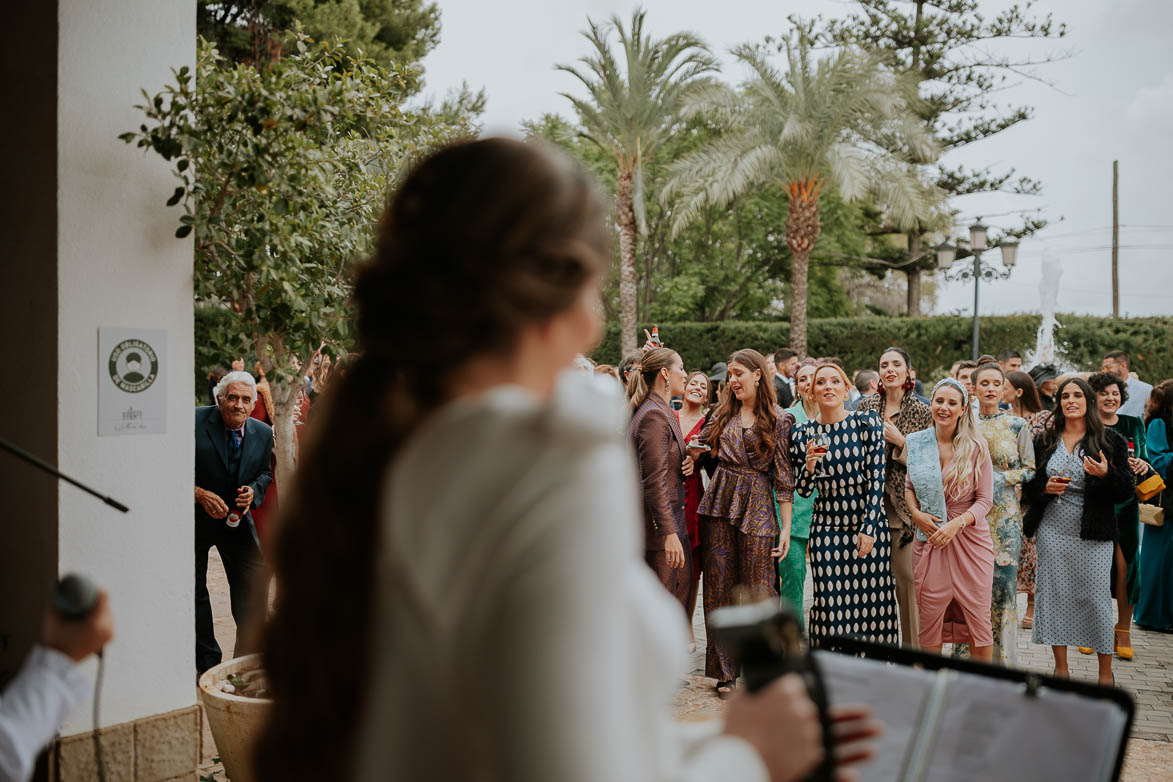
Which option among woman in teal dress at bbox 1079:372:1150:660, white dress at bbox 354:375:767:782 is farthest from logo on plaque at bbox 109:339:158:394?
woman in teal dress at bbox 1079:372:1150:660

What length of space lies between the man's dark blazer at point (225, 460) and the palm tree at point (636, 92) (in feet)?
65.8

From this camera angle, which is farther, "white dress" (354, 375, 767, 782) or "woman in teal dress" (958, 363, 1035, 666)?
"woman in teal dress" (958, 363, 1035, 666)

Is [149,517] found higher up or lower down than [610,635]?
lower down

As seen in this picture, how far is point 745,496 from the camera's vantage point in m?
6.86

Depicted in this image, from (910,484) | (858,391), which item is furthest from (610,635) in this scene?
(858,391)

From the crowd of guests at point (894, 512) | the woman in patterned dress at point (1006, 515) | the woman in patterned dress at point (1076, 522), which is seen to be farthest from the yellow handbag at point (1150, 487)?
the woman in patterned dress at point (1006, 515)

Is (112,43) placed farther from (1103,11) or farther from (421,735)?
(1103,11)

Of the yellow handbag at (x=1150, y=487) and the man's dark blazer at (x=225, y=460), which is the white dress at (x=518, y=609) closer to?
the man's dark blazer at (x=225, y=460)

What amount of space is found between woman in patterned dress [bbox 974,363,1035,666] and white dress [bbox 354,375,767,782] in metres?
6.22

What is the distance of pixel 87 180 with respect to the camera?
3977mm

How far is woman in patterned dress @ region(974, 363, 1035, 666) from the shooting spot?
6.65 m

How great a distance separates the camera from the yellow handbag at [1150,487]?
25.2 ft

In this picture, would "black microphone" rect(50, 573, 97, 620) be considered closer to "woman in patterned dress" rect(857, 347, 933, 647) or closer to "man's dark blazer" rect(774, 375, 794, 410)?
"woman in patterned dress" rect(857, 347, 933, 647)

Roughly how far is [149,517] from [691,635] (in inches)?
200
